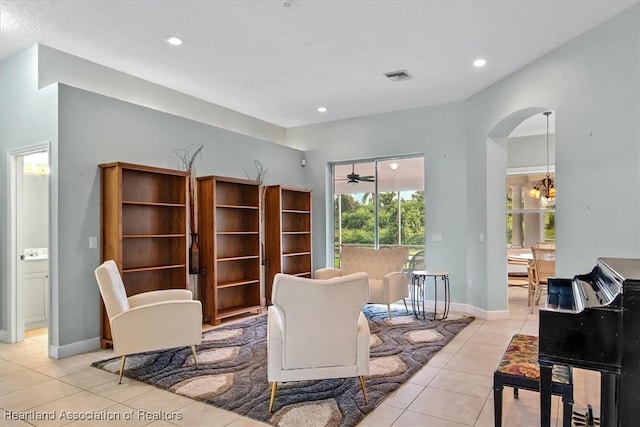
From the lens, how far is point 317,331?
2.72 m

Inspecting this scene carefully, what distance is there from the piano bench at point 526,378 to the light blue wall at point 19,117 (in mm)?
4053

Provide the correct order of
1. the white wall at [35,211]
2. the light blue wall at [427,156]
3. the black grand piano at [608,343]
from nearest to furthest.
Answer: the black grand piano at [608,343] < the white wall at [35,211] < the light blue wall at [427,156]

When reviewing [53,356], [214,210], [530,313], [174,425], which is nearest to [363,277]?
[174,425]

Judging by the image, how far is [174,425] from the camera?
8.33ft

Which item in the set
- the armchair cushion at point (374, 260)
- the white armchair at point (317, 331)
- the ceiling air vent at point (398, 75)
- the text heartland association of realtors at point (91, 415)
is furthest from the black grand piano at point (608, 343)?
the armchair cushion at point (374, 260)

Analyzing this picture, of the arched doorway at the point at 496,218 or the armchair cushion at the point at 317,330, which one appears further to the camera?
the arched doorway at the point at 496,218

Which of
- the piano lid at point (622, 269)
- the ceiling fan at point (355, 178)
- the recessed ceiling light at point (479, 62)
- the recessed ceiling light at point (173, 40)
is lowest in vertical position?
the piano lid at point (622, 269)

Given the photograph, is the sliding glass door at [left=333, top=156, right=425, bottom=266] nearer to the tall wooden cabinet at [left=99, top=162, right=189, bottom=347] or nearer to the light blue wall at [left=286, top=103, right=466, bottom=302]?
the light blue wall at [left=286, top=103, right=466, bottom=302]

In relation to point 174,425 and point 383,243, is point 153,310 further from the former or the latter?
point 383,243

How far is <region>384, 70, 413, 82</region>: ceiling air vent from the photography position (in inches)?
190

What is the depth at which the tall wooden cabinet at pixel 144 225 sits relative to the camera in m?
4.12

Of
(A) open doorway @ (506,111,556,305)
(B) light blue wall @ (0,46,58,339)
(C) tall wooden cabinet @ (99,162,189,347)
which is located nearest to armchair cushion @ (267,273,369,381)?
(C) tall wooden cabinet @ (99,162,189,347)

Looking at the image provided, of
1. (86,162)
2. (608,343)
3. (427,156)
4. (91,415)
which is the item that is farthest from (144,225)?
(608,343)

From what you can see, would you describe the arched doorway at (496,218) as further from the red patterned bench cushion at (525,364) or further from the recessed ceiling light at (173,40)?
the recessed ceiling light at (173,40)
